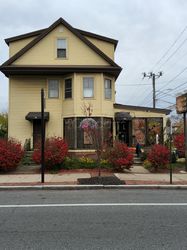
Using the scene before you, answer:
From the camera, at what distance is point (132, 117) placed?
28078 mm

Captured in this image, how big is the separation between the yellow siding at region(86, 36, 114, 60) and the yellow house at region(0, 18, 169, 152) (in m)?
1.17

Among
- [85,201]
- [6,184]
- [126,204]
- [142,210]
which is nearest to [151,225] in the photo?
[142,210]

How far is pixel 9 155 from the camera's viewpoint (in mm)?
→ 19109

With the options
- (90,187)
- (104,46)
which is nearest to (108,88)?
(104,46)

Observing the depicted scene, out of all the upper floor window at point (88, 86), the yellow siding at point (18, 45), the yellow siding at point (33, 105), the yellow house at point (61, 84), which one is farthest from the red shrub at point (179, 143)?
the yellow siding at point (18, 45)

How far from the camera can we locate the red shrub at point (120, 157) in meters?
19.2

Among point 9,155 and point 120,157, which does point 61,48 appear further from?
point 120,157

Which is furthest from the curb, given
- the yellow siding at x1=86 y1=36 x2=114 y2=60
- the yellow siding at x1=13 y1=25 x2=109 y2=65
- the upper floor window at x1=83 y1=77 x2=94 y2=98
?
the yellow siding at x1=86 y1=36 x2=114 y2=60

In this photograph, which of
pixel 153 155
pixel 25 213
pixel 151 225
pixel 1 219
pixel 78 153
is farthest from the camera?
pixel 78 153

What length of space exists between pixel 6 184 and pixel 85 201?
4.76 metres

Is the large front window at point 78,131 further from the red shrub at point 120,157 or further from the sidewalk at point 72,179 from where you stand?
the sidewalk at point 72,179

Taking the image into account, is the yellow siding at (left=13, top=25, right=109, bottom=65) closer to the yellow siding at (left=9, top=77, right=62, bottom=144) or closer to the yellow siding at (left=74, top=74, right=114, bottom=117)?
the yellow siding at (left=74, top=74, right=114, bottom=117)

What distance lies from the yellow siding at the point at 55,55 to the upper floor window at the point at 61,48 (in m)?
0.21

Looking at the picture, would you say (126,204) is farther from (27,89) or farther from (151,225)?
(27,89)
